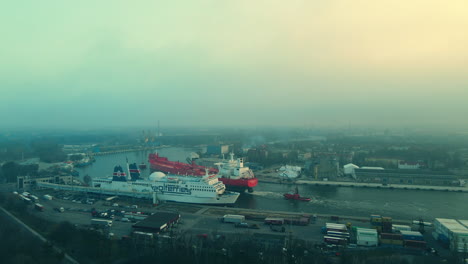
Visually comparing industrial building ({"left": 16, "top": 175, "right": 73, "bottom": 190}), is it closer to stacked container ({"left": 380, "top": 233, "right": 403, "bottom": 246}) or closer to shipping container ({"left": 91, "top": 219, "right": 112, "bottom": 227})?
shipping container ({"left": 91, "top": 219, "right": 112, "bottom": 227})

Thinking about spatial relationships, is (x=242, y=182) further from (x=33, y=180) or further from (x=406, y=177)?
(x=33, y=180)

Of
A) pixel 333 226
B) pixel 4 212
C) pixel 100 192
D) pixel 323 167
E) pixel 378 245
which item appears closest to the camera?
pixel 378 245

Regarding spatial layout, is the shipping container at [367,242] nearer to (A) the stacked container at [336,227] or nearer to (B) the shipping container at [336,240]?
(B) the shipping container at [336,240]

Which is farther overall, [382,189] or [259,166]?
[259,166]

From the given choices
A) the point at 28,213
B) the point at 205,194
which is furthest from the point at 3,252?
the point at 205,194

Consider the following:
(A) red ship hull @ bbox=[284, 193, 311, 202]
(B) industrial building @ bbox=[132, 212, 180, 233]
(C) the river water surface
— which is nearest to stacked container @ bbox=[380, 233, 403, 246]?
(C) the river water surface

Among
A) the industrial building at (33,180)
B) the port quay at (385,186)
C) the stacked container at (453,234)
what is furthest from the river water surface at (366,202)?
the industrial building at (33,180)

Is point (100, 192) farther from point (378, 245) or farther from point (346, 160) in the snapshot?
point (346, 160)
